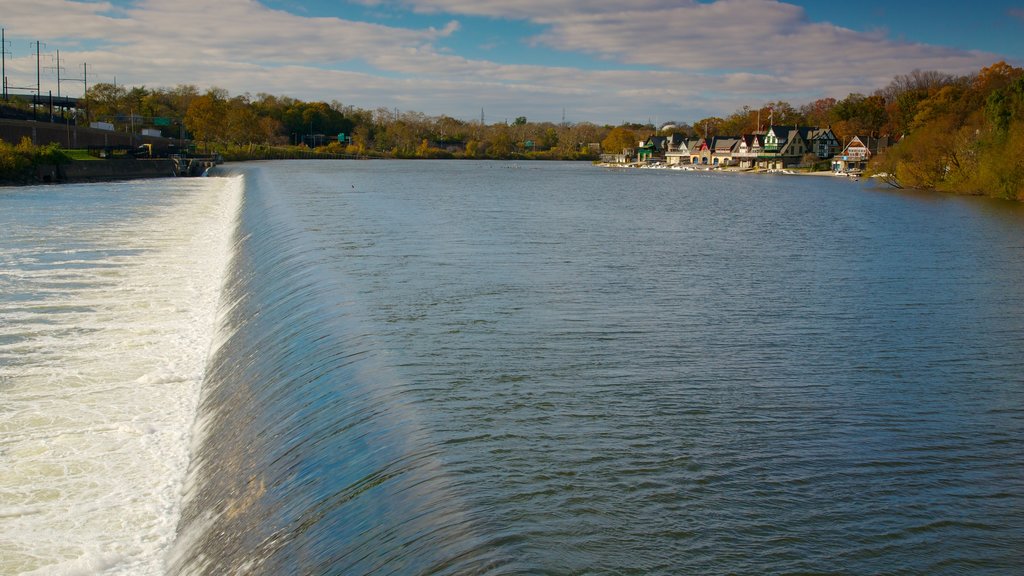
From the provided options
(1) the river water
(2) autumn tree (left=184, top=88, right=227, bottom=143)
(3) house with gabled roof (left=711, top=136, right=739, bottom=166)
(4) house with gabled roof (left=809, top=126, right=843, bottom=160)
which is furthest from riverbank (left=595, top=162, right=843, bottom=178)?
(1) the river water

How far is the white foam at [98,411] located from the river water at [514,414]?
40mm

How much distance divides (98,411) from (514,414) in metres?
4.47

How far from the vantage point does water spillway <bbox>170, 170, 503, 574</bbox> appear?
4602 mm

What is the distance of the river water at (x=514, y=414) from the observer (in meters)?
4.97

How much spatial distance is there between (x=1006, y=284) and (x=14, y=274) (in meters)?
17.3

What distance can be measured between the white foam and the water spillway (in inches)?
12.8

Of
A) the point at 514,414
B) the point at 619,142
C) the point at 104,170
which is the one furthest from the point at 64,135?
the point at 619,142

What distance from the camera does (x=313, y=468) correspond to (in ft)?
19.0

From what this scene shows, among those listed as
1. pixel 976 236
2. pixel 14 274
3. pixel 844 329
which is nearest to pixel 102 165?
pixel 14 274

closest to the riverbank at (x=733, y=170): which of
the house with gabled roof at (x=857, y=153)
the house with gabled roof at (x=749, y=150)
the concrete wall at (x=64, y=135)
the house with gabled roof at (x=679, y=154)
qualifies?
the house with gabled roof at (x=857, y=153)

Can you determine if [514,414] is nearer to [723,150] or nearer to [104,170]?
[104,170]

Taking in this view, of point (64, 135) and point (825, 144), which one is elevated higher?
point (825, 144)

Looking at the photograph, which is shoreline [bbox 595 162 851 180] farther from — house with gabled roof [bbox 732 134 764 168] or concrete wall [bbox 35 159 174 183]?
concrete wall [bbox 35 159 174 183]

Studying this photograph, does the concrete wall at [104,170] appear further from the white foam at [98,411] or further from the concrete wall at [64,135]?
the white foam at [98,411]
